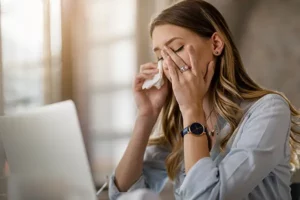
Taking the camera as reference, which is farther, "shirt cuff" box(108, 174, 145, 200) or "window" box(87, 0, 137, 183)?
"window" box(87, 0, 137, 183)

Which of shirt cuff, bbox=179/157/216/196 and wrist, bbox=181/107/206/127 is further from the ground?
wrist, bbox=181/107/206/127

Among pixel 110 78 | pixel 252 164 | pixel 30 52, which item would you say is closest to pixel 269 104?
pixel 252 164

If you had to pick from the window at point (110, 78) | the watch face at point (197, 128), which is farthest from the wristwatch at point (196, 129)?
the window at point (110, 78)

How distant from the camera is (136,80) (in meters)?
1.35

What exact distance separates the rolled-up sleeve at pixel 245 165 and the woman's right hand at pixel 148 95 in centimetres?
32

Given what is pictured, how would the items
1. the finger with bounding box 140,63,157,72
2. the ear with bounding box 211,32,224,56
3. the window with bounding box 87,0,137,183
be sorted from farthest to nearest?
the window with bounding box 87,0,137,183
the finger with bounding box 140,63,157,72
the ear with bounding box 211,32,224,56

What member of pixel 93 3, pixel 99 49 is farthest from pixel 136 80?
pixel 93 3

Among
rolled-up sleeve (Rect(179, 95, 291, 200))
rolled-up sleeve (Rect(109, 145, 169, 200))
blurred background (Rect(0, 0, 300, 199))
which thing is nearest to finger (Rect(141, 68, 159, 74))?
blurred background (Rect(0, 0, 300, 199))

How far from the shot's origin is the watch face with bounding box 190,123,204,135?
3.53 feet

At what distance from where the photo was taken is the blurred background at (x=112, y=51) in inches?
53.4

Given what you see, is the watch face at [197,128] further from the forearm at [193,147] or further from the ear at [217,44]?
the ear at [217,44]

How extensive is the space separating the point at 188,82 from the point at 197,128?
0.38 feet

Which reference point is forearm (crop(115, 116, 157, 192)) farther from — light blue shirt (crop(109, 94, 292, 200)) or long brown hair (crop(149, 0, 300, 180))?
light blue shirt (crop(109, 94, 292, 200))

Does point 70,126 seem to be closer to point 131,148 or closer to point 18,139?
point 18,139
